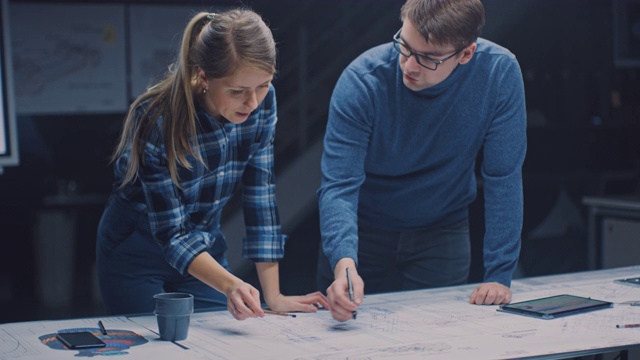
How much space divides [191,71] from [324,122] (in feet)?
11.7

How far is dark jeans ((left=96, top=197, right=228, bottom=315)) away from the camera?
2.05 meters

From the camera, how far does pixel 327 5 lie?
5.39 metres

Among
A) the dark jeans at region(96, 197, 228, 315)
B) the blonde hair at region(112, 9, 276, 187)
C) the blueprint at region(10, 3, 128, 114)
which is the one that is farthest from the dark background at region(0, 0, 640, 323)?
the blonde hair at region(112, 9, 276, 187)

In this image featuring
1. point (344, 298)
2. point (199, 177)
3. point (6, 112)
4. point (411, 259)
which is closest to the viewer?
point (344, 298)

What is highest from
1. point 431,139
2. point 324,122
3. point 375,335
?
point 324,122

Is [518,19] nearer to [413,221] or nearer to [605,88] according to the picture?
[605,88]

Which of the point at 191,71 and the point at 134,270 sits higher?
the point at 191,71

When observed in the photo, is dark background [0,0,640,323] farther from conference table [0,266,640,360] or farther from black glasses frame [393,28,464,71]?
conference table [0,266,640,360]

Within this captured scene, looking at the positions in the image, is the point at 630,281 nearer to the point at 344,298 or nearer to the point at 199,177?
the point at 344,298

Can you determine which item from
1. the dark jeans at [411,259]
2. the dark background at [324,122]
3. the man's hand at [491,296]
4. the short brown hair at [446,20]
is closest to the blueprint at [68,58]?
the dark background at [324,122]

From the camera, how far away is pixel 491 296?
2066 mm

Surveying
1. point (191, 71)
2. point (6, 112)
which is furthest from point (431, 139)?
point (6, 112)

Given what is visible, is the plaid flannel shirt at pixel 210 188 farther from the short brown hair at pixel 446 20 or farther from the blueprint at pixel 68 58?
the blueprint at pixel 68 58

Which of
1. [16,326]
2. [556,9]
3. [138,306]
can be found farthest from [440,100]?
[556,9]
